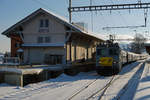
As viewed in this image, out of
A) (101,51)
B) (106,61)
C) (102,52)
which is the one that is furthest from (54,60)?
(106,61)

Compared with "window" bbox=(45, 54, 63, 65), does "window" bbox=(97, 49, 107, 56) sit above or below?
above

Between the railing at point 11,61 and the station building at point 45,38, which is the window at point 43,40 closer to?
the station building at point 45,38

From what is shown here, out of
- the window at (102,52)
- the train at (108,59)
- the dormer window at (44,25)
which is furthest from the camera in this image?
the dormer window at (44,25)

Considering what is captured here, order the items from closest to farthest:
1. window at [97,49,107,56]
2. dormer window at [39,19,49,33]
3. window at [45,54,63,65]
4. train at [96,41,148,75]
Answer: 1. train at [96,41,148,75]
2. window at [97,49,107,56]
3. window at [45,54,63,65]
4. dormer window at [39,19,49,33]

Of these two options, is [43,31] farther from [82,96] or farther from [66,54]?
[82,96]

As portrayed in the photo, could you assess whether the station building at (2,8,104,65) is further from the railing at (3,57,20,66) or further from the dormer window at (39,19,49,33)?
the railing at (3,57,20,66)

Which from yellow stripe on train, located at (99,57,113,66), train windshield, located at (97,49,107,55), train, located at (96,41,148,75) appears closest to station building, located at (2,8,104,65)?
train windshield, located at (97,49,107,55)

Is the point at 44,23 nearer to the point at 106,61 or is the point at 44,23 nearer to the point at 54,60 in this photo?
the point at 54,60

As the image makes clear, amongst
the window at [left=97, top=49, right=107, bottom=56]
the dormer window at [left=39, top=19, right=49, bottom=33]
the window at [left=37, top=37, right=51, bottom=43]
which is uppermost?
the dormer window at [left=39, top=19, right=49, bottom=33]

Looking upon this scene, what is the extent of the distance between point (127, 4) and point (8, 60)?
1313 cm

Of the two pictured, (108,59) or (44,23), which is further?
(44,23)

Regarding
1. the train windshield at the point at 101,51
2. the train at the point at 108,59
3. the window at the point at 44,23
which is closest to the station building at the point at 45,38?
the window at the point at 44,23

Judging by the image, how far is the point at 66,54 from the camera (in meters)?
25.2

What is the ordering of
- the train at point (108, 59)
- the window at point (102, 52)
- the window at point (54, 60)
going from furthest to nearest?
the window at point (54, 60)
the window at point (102, 52)
the train at point (108, 59)
